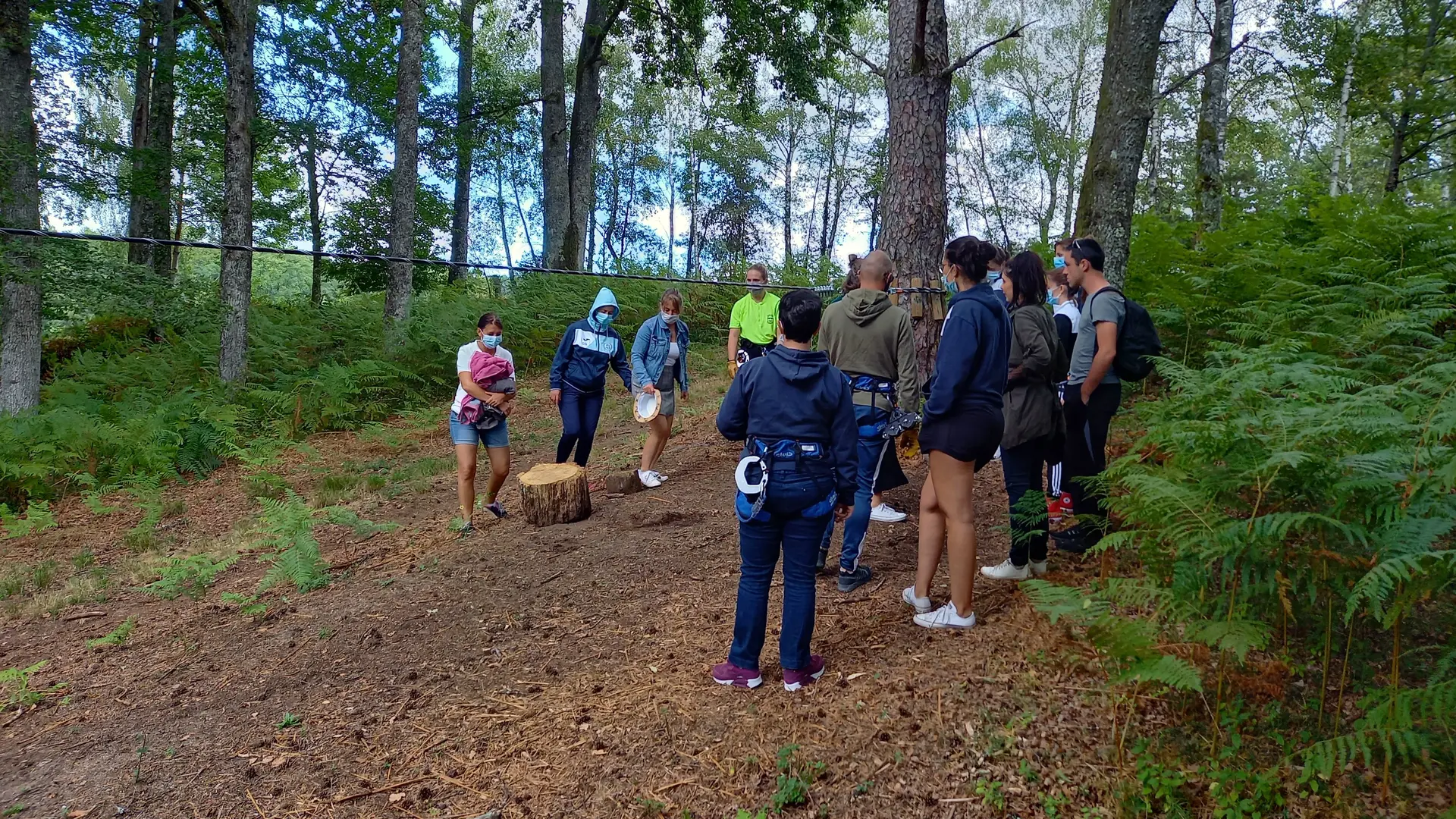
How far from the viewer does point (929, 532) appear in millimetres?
3932

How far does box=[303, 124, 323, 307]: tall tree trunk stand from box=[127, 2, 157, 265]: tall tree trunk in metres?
4.51

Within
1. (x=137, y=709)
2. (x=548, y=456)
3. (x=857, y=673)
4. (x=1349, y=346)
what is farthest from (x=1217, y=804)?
(x=548, y=456)

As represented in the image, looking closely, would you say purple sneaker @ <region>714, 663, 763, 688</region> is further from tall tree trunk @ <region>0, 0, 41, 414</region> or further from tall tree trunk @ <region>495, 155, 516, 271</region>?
tall tree trunk @ <region>495, 155, 516, 271</region>

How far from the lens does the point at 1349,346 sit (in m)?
4.95

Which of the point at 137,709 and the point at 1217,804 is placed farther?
the point at 137,709

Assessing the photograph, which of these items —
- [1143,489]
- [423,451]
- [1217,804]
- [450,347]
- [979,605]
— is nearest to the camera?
[1217,804]

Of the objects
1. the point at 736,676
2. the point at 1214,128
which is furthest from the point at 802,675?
the point at 1214,128

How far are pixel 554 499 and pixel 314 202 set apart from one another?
21.0 metres

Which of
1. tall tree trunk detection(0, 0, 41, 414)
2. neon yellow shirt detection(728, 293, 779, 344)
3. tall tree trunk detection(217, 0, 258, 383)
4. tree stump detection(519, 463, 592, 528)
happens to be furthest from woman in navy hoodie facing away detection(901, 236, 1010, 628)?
tall tree trunk detection(217, 0, 258, 383)

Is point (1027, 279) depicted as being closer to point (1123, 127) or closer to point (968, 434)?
point (968, 434)

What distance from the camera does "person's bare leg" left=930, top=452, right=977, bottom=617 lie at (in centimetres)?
371

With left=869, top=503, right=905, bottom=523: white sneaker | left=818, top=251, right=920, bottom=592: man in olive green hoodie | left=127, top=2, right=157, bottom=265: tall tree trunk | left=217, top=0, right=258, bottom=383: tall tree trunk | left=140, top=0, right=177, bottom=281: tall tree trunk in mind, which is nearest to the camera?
left=818, top=251, right=920, bottom=592: man in olive green hoodie

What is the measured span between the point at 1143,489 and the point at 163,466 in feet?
36.3

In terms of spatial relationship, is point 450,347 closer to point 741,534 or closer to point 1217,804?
point 741,534
